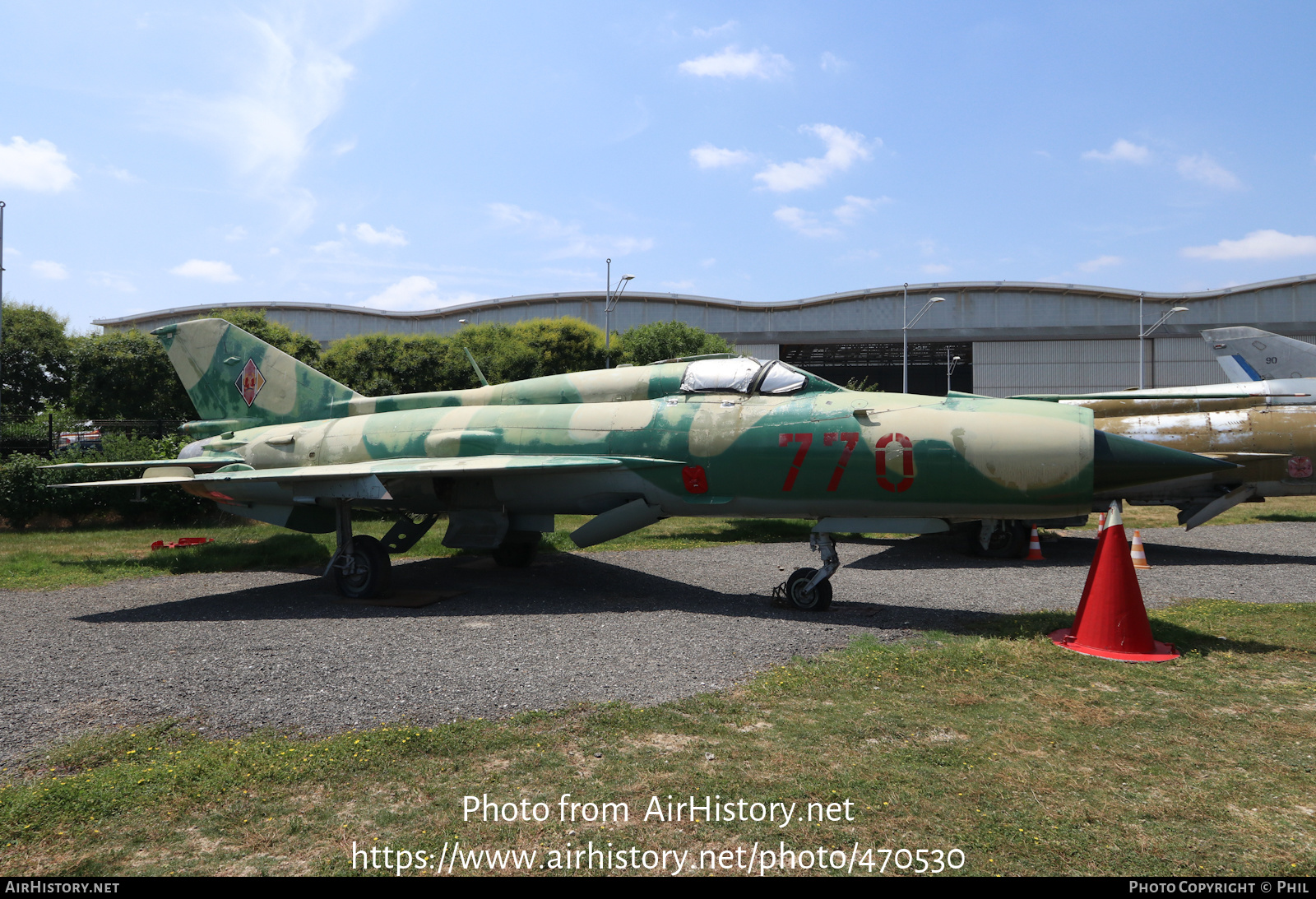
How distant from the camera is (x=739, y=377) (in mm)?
8625

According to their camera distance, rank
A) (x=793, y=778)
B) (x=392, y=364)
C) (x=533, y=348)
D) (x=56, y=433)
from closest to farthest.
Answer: (x=793, y=778) < (x=56, y=433) < (x=392, y=364) < (x=533, y=348)

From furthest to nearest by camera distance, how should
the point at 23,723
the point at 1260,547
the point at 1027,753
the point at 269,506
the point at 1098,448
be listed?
the point at 1260,547 < the point at 269,506 < the point at 1098,448 < the point at 23,723 < the point at 1027,753

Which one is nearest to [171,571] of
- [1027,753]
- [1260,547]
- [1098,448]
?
[1027,753]

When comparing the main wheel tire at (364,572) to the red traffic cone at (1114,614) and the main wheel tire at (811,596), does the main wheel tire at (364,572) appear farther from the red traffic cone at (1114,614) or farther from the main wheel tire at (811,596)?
the red traffic cone at (1114,614)

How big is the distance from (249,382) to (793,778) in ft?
35.8

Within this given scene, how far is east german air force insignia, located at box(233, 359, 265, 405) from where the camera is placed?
1166 centimetres

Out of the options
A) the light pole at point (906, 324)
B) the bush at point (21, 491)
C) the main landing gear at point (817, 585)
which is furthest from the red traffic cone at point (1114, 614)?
the light pole at point (906, 324)

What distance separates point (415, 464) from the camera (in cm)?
914

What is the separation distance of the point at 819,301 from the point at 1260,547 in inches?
1604

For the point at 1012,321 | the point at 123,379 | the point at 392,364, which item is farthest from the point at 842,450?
the point at 1012,321

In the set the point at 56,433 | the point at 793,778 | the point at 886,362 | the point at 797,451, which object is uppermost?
the point at 886,362

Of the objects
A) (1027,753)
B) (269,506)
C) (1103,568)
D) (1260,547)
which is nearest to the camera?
(1027,753)

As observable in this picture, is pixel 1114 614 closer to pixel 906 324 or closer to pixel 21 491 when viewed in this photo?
pixel 21 491

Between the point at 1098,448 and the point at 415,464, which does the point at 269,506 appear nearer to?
the point at 415,464
